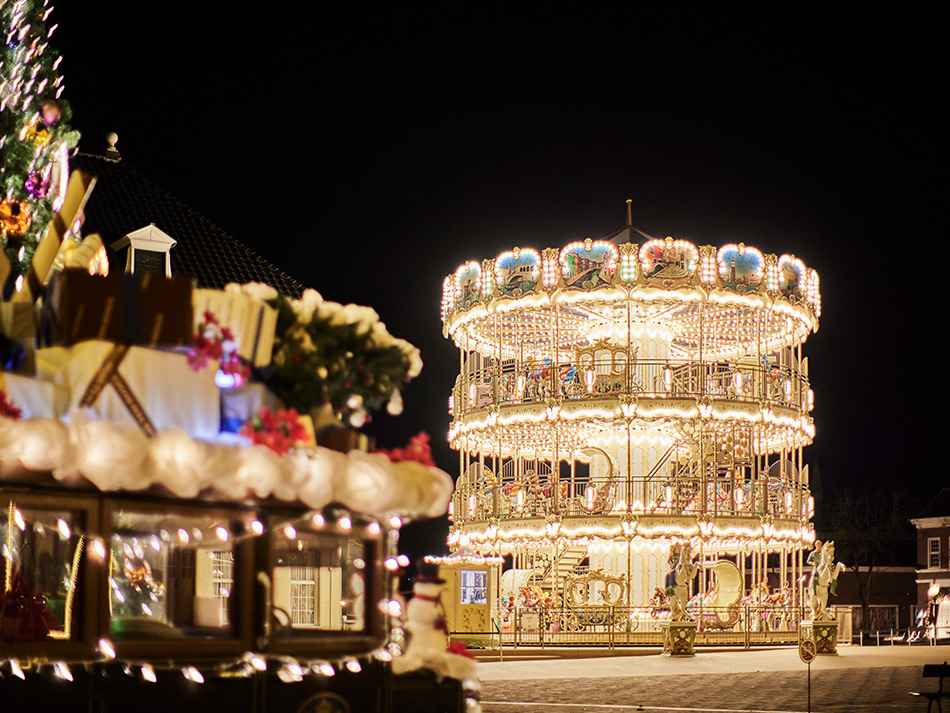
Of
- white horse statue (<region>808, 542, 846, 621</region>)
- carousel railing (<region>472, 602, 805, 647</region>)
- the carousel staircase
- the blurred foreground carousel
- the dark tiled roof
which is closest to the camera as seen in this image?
the blurred foreground carousel

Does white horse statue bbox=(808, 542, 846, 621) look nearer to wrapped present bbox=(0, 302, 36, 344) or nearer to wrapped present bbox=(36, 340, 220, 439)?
wrapped present bbox=(36, 340, 220, 439)

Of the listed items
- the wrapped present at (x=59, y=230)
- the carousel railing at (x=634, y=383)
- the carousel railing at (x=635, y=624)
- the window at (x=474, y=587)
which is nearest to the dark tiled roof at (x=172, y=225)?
the window at (x=474, y=587)

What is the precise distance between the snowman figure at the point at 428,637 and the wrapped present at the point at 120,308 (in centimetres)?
244

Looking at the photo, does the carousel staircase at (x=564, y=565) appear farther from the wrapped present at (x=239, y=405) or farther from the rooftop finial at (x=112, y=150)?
the wrapped present at (x=239, y=405)

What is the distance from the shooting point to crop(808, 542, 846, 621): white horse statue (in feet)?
97.4

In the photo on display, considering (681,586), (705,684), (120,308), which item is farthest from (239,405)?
(681,586)

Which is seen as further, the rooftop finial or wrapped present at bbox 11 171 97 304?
the rooftop finial

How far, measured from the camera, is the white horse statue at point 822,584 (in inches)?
1169

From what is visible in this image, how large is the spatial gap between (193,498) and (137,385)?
2.25 ft

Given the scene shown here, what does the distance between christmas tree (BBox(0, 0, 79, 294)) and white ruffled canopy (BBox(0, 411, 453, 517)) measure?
2.30 metres

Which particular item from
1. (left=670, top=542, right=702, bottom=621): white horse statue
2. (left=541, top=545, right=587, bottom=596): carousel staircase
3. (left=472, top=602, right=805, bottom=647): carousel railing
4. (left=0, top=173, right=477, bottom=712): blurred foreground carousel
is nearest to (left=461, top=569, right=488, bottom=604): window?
(left=472, top=602, right=805, bottom=647): carousel railing

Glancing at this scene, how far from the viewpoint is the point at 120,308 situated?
718cm

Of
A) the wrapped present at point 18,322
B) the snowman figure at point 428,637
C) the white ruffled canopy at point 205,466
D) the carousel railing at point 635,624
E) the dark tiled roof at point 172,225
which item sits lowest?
the carousel railing at point 635,624

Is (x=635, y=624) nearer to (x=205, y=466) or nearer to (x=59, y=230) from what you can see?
(x=59, y=230)
